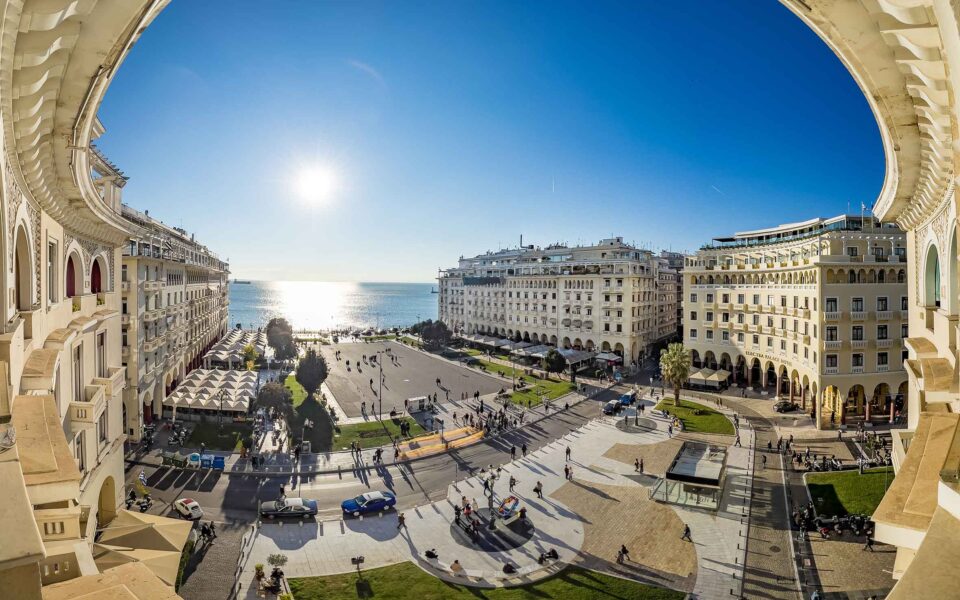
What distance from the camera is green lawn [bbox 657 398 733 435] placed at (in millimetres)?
36656

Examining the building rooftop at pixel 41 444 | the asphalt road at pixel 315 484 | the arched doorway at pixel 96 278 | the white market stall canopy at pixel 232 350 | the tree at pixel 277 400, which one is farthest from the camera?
the white market stall canopy at pixel 232 350

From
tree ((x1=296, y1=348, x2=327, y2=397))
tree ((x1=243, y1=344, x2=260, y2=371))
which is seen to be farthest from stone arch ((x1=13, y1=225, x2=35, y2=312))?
tree ((x1=243, y1=344, x2=260, y2=371))

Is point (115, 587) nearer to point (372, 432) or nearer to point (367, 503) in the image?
point (367, 503)

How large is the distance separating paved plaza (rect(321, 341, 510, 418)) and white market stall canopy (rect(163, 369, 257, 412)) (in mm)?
8272

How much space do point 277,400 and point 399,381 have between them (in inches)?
801

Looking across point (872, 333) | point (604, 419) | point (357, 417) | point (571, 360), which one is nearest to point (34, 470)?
point (357, 417)

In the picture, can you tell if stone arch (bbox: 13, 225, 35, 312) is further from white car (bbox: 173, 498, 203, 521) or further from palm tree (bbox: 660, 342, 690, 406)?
palm tree (bbox: 660, 342, 690, 406)

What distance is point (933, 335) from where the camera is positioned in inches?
456

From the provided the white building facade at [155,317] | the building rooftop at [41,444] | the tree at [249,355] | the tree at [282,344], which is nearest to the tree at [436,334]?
the tree at [282,344]

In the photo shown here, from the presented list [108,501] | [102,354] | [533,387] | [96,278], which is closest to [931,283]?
[102,354]

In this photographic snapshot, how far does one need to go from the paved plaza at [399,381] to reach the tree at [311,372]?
3.41 m

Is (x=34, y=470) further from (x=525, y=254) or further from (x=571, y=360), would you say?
(x=525, y=254)

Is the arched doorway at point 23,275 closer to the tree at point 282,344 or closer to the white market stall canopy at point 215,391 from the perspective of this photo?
the white market stall canopy at point 215,391

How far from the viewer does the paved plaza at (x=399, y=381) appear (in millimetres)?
46500
